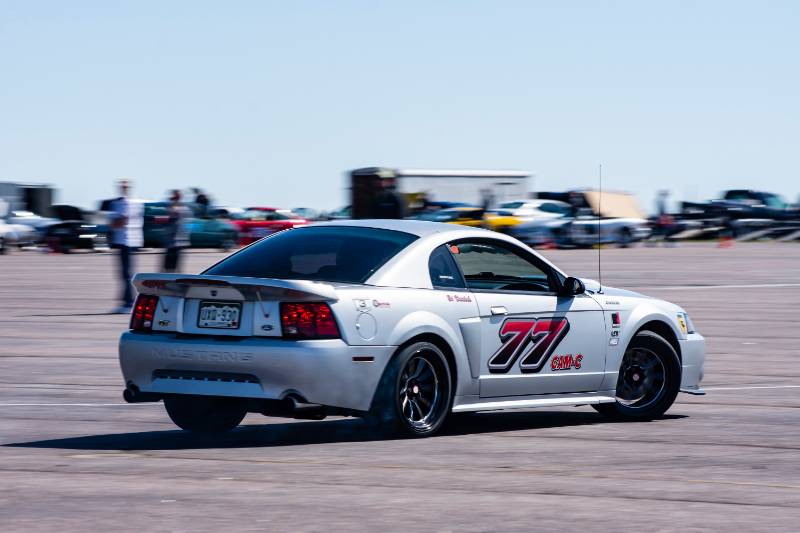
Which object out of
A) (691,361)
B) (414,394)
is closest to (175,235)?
(691,361)

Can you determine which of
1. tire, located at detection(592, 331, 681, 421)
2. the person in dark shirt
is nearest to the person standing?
the person in dark shirt

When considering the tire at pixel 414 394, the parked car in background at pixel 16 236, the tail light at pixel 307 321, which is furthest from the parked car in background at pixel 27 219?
the tail light at pixel 307 321

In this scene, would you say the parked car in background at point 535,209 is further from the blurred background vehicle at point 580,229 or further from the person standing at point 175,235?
the person standing at point 175,235

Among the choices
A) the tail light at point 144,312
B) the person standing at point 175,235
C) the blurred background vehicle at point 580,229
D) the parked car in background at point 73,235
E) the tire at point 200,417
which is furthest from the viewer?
the blurred background vehicle at point 580,229

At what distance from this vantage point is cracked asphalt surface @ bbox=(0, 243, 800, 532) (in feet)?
20.6

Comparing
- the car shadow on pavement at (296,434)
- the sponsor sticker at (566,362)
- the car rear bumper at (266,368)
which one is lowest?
the car shadow on pavement at (296,434)

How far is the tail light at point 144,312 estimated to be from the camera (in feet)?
28.9

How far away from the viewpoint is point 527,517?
6305 mm

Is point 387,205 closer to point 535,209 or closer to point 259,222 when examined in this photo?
point 259,222

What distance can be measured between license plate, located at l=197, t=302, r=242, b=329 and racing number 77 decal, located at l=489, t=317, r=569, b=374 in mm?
1769

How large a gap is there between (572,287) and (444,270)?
3.48ft

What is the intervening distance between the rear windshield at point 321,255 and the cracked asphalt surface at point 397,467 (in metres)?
1.02

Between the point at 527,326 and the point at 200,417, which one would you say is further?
the point at 527,326

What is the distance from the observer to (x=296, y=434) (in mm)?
9273
